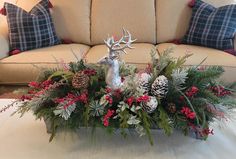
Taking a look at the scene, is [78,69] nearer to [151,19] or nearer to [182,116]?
[182,116]

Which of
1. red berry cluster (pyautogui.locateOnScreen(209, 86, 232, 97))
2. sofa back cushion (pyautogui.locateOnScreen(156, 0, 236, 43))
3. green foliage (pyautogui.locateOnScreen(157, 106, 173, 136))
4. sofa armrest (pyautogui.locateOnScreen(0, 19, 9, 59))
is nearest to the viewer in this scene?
green foliage (pyautogui.locateOnScreen(157, 106, 173, 136))

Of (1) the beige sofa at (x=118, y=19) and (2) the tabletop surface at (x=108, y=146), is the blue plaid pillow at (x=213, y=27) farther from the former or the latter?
(2) the tabletop surface at (x=108, y=146)

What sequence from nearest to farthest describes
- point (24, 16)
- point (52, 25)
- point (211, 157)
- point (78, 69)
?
1. point (211, 157)
2. point (78, 69)
3. point (24, 16)
4. point (52, 25)

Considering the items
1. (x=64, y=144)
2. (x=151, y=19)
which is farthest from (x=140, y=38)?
(x=64, y=144)

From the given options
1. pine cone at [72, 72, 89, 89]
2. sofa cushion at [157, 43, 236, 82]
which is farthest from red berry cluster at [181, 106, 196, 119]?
sofa cushion at [157, 43, 236, 82]

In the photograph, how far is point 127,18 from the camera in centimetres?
246

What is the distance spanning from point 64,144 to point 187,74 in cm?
49

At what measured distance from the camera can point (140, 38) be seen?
248cm

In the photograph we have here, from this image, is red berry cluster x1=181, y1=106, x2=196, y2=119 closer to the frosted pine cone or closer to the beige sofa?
the frosted pine cone

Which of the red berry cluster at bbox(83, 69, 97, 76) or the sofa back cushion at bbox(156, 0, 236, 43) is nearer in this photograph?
the red berry cluster at bbox(83, 69, 97, 76)

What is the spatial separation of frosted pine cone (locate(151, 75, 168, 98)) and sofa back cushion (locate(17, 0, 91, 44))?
168cm

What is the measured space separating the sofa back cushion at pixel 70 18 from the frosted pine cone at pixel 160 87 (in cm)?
168

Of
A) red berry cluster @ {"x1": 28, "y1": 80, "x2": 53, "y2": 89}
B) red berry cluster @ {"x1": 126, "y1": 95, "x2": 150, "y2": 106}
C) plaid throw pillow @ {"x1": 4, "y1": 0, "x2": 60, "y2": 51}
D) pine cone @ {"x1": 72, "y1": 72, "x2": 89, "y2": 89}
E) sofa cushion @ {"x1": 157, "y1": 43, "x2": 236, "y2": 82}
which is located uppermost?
plaid throw pillow @ {"x1": 4, "y1": 0, "x2": 60, "y2": 51}

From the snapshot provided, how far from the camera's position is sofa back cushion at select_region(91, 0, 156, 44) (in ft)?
8.05
